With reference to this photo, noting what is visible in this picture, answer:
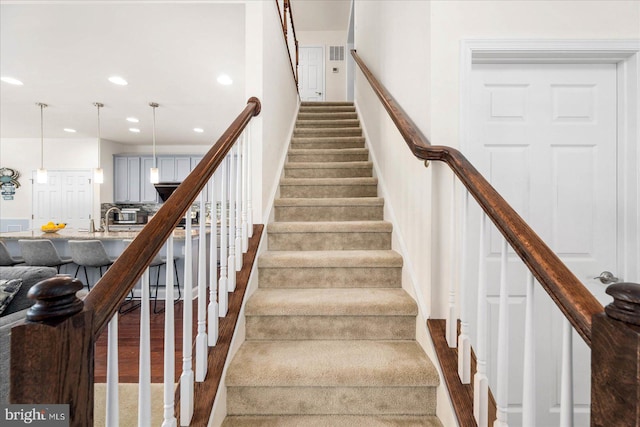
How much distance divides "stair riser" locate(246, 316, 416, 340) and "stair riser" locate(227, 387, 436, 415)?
0.30 m

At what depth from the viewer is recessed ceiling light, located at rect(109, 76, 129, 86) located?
13.1 feet

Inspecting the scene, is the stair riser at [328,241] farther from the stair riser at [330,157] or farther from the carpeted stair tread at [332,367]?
the stair riser at [330,157]

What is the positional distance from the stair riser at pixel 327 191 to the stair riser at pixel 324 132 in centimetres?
133

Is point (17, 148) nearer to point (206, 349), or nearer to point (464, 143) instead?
point (206, 349)

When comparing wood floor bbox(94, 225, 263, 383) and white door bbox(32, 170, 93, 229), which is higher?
white door bbox(32, 170, 93, 229)

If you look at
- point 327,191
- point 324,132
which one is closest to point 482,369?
point 327,191

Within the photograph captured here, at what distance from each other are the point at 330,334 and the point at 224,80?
11.9ft

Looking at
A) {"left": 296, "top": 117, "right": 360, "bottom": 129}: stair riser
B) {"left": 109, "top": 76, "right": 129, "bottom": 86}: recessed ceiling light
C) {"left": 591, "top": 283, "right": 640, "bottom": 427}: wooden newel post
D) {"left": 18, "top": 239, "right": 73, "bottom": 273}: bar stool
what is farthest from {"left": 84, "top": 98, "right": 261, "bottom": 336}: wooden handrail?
{"left": 109, "top": 76, "right": 129, "bottom": 86}: recessed ceiling light

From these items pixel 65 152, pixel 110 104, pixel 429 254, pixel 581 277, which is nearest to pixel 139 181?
pixel 65 152

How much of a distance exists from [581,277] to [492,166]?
727 millimetres

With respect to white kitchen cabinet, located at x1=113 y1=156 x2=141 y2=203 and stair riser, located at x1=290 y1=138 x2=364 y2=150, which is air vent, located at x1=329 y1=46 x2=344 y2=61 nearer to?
stair riser, located at x1=290 y1=138 x2=364 y2=150

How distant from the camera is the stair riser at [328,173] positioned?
9.83 ft

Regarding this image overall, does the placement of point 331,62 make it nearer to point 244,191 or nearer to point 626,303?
point 244,191

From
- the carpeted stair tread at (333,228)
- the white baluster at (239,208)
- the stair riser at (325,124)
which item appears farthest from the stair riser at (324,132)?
the white baluster at (239,208)
